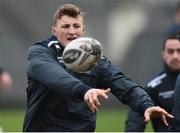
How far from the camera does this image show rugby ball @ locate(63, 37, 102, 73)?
768cm

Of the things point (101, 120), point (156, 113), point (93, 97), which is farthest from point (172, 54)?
point (101, 120)

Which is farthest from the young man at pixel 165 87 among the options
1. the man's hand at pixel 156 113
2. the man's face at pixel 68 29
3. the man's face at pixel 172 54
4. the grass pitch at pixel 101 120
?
the grass pitch at pixel 101 120

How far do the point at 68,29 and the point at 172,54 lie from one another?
8.54ft

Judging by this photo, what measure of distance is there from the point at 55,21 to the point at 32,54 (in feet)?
1.42

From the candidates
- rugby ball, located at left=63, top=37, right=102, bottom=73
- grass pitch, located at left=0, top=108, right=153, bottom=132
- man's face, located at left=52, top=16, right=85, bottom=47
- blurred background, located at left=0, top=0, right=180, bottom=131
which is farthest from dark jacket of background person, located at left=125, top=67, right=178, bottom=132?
blurred background, located at left=0, top=0, right=180, bottom=131

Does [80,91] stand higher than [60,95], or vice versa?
[80,91]

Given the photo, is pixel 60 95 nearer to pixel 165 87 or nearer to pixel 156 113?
pixel 156 113

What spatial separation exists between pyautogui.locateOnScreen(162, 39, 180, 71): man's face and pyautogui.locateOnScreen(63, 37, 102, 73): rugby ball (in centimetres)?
286

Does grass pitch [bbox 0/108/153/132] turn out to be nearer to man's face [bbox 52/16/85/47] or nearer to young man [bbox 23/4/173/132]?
young man [bbox 23/4/173/132]

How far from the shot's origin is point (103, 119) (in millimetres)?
20000

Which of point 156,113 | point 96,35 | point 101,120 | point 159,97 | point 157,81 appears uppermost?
point 156,113

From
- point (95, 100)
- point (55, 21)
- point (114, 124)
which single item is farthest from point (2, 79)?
point (95, 100)

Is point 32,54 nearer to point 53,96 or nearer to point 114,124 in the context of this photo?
point 53,96

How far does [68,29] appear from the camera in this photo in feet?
27.2
